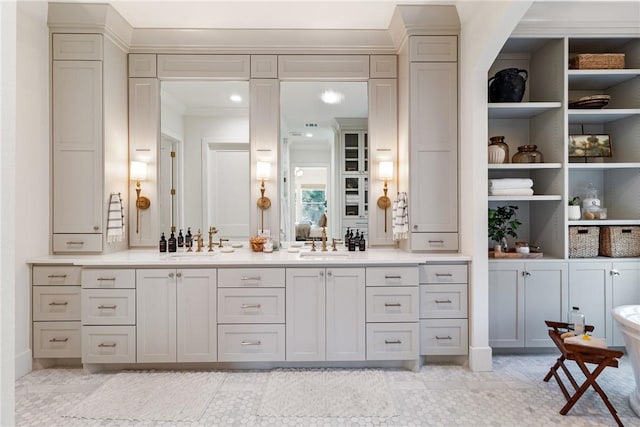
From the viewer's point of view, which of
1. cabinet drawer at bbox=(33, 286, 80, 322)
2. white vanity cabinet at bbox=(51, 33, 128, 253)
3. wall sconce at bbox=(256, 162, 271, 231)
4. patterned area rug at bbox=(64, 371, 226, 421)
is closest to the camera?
patterned area rug at bbox=(64, 371, 226, 421)

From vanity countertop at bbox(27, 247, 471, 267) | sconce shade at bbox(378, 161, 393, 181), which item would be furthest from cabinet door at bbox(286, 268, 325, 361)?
sconce shade at bbox(378, 161, 393, 181)

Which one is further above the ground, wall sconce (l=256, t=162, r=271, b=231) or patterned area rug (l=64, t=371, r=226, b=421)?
wall sconce (l=256, t=162, r=271, b=231)

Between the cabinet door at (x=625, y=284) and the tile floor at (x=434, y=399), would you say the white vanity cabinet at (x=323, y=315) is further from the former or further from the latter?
the cabinet door at (x=625, y=284)

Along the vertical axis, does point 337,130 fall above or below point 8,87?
above

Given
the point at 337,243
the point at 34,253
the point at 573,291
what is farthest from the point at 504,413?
the point at 34,253

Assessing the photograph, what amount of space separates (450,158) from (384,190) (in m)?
0.63

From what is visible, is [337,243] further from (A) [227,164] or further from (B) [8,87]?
(B) [8,87]

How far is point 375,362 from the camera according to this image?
106 inches

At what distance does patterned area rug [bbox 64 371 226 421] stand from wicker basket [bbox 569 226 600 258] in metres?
2.92

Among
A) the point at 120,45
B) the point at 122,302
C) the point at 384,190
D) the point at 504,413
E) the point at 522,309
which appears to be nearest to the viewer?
the point at 504,413

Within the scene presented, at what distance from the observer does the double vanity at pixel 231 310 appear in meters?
2.58

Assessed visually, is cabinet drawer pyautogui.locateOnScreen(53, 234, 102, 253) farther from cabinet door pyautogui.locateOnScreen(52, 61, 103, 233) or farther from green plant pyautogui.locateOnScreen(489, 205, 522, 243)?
green plant pyautogui.locateOnScreen(489, 205, 522, 243)

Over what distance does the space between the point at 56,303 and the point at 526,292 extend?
11.8ft

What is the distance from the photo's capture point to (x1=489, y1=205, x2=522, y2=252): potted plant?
2.93 m
